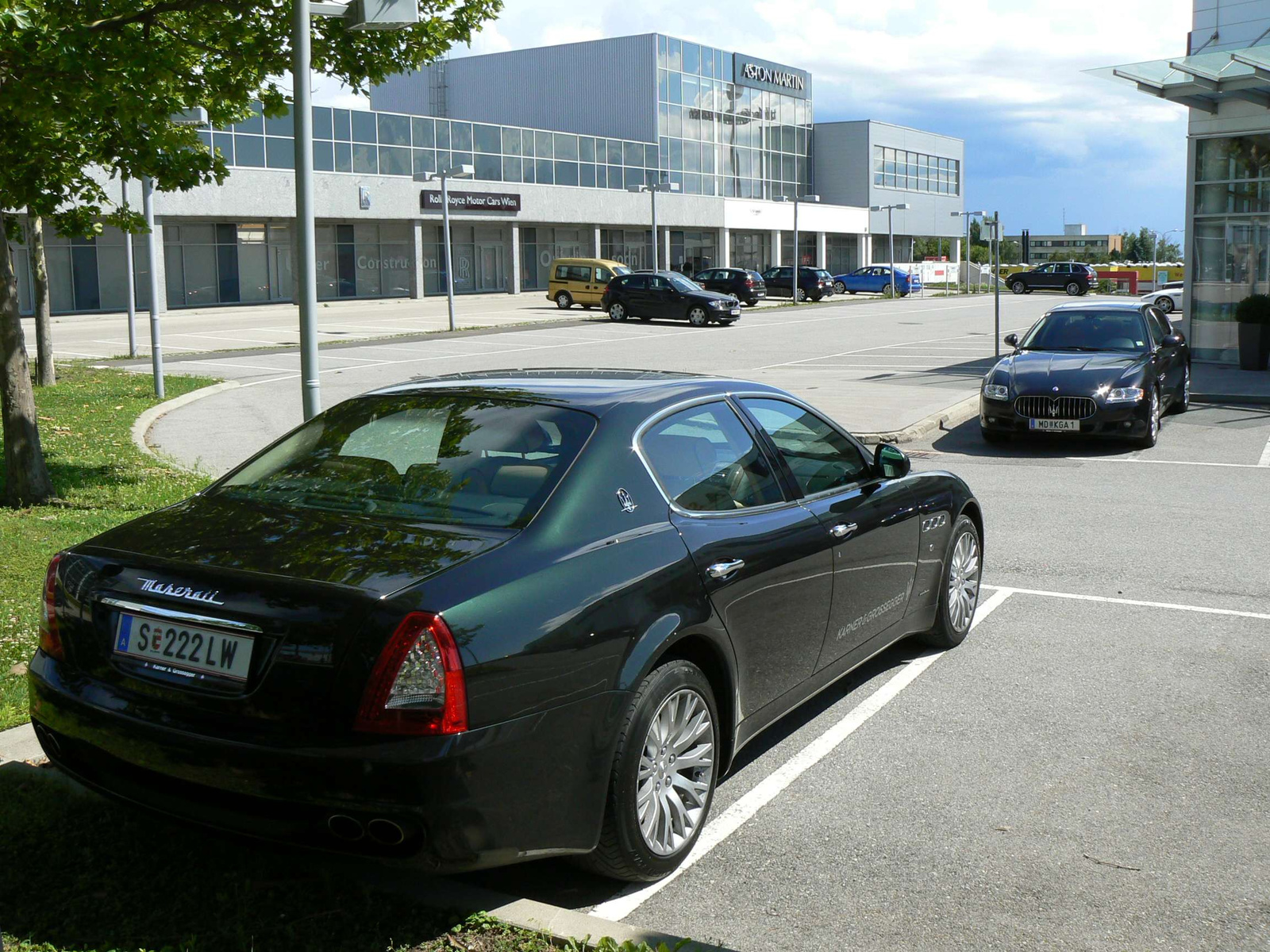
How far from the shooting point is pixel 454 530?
369cm

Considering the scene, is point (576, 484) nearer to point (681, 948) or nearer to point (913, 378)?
point (681, 948)

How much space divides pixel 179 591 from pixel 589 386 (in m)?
1.68

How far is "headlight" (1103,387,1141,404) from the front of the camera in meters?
13.3

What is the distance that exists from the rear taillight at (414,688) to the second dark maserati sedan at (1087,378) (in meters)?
11.3

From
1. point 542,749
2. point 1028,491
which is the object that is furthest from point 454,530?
point 1028,491

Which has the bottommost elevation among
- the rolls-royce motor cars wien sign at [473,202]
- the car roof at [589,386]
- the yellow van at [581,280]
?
the car roof at [589,386]

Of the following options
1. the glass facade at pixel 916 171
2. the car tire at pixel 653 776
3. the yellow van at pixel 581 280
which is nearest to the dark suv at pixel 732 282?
the yellow van at pixel 581 280

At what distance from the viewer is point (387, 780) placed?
125 inches

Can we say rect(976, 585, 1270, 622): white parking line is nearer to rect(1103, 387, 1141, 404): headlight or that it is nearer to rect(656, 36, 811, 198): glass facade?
rect(1103, 387, 1141, 404): headlight

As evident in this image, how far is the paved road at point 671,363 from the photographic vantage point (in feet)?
53.0

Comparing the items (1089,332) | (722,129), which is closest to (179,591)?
(1089,332)

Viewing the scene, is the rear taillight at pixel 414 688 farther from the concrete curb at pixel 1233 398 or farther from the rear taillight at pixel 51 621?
the concrete curb at pixel 1233 398

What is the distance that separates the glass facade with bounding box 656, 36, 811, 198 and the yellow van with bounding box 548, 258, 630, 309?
23217 mm

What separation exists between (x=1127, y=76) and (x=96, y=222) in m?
18.1
